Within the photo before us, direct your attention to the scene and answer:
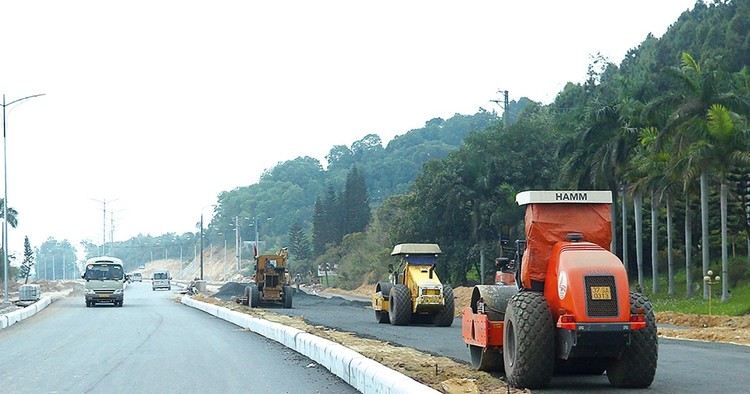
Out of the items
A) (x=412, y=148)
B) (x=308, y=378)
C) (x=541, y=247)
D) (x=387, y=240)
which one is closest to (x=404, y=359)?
(x=308, y=378)

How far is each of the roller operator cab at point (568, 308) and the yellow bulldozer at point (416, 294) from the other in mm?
15408

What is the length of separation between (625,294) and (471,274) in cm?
6298

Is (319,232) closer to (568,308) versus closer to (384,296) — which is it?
(384,296)

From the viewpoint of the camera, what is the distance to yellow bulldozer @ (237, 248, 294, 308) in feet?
162

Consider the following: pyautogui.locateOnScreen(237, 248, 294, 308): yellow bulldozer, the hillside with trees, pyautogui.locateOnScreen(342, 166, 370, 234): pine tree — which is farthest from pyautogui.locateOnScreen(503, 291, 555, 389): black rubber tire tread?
pyautogui.locateOnScreen(342, 166, 370, 234): pine tree

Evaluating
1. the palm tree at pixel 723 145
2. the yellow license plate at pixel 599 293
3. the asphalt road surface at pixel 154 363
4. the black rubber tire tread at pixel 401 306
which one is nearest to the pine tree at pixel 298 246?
the palm tree at pixel 723 145

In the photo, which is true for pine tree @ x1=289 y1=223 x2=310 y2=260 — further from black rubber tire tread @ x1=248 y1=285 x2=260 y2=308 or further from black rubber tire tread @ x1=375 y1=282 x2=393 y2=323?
black rubber tire tread @ x1=375 y1=282 x2=393 y2=323

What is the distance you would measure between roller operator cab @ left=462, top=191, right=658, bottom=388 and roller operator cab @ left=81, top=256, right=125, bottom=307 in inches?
1663

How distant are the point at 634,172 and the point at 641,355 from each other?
38.9 meters

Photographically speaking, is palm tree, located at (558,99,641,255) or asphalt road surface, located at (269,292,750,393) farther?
palm tree, located at (558,99,641,255)

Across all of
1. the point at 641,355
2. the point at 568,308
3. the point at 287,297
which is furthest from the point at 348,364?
the point at 287,297

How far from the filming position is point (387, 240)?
302 ft

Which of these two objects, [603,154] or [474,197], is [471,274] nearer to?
[474,197]

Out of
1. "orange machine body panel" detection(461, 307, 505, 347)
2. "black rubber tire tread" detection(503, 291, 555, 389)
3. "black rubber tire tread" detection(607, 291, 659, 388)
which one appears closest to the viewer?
"black rubber tire tread" detection(503, 291, 555, 389)
